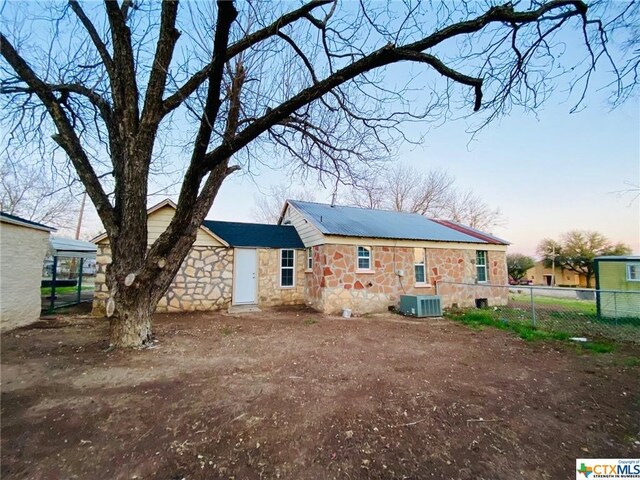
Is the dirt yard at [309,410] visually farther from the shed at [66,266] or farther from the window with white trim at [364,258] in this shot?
the shed at [66,266]

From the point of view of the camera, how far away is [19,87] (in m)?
5.24

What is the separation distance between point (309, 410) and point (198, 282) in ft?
26.9

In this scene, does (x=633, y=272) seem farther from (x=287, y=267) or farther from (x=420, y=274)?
(x=287, y=267)

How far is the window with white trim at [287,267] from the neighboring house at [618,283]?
10.9 m

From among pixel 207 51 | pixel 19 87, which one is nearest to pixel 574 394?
pixel 207 51

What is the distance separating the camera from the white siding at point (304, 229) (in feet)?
34.8

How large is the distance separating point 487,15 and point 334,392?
573 cm

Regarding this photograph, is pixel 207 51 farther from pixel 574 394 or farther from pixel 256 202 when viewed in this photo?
pixel 256 202

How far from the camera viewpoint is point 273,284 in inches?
444

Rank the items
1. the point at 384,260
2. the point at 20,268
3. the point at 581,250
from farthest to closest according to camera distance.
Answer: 1. the point at 581,250
2. the point at 384,260
3. the point at 20,268

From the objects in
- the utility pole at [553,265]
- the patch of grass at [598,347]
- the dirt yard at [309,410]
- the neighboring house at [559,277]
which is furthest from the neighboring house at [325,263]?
the neighboring house at [559,277]

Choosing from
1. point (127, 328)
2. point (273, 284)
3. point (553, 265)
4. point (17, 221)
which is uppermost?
point (17, 221)

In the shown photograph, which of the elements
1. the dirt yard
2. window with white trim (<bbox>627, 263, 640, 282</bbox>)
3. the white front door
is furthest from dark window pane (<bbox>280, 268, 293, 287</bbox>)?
window with white trim (<bbox>627, 263, 640, 282</bbox>)

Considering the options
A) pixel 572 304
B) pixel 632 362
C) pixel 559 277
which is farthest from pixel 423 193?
pixel 559 277
